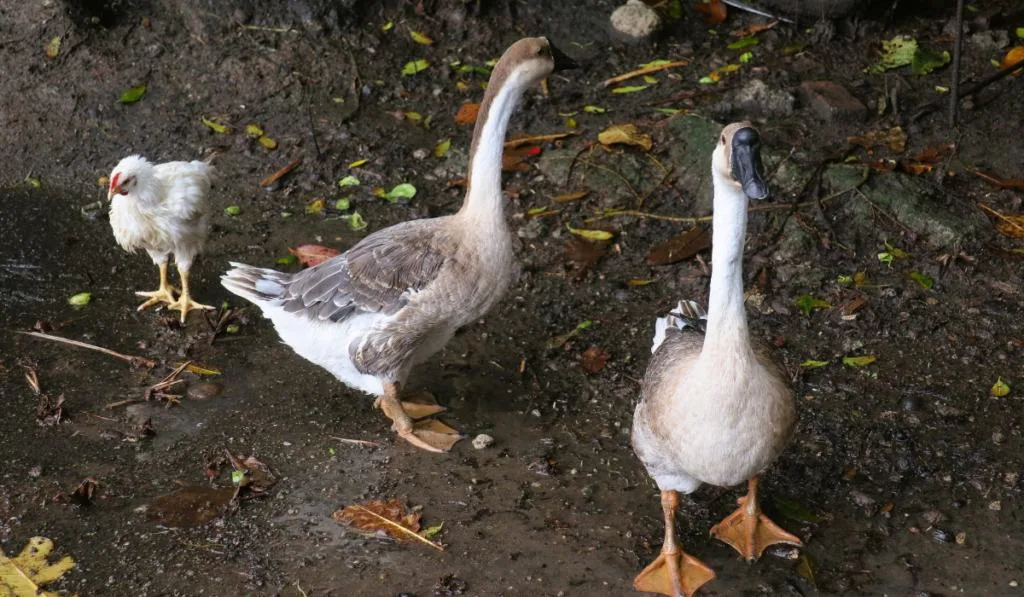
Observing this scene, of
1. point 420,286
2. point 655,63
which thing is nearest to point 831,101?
point 655,63

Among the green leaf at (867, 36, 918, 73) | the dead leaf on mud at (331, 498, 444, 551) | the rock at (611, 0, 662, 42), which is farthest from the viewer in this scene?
the rock at (611, 0, 662, 42)

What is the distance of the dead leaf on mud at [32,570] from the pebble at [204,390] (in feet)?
3.97

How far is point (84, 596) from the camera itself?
14.3ft

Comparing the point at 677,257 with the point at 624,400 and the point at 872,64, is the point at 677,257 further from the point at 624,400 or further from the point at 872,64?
the point at 872,64

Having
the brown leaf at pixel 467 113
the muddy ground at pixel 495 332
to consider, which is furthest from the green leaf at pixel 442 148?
the brown leaf at pixel 467 113

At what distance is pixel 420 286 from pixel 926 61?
4.97 metres

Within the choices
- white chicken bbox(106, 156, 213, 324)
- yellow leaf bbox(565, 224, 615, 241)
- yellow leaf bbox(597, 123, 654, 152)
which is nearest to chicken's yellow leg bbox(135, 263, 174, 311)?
white chicken bbox(106, 156, 213, 324)

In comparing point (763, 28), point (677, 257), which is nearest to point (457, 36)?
point (763, 28)

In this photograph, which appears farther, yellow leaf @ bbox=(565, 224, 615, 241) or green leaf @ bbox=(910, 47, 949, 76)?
green leaf @ bbox=(910, 47, 949, 76)

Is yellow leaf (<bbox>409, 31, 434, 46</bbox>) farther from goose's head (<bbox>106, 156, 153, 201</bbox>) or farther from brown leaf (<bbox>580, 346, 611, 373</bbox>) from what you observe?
brown leaf (<bbox>580, 346, 611, 373</bbox>)

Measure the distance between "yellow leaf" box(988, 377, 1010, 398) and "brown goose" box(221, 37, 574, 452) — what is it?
2.68 m

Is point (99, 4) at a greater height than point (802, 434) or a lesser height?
greater

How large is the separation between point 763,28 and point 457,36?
2.56m

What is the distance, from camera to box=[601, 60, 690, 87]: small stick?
809cm
